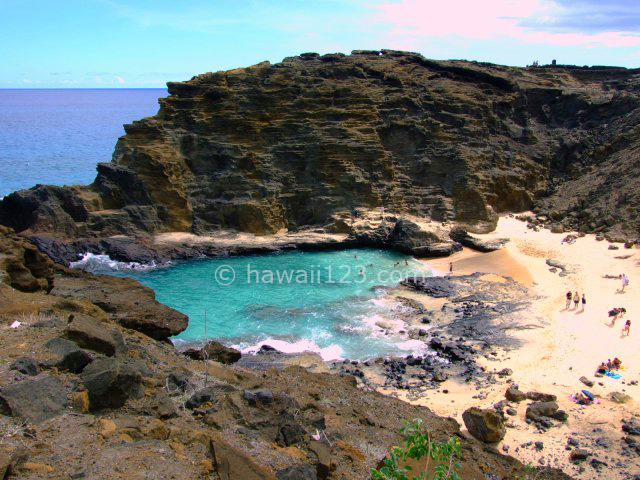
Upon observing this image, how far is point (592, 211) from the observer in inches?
1490

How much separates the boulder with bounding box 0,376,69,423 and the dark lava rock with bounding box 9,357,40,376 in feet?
1.77

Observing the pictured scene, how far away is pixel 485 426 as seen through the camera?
14.9 metres

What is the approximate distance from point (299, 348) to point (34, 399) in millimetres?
16552

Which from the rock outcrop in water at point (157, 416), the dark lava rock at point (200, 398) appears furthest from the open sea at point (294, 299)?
the dark lava rock at point (200, 398)

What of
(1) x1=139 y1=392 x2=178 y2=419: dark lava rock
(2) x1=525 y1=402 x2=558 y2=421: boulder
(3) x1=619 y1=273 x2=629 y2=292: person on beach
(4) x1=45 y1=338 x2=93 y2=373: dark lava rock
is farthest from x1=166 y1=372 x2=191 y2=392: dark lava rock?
(3) x1=619 y1=273 x2=629 y2=292: person on beach

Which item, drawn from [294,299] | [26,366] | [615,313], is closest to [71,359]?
[26,366]

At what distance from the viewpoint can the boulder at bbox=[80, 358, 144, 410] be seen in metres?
8.21

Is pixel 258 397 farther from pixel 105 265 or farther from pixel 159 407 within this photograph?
pixel 105 265

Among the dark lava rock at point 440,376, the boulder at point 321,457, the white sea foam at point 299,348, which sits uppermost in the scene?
the boulder at point 321,457

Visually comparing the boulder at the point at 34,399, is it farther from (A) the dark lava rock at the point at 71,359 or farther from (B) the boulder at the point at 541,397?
(B) the boulder at the point at 541,397

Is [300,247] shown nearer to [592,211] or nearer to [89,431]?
[592,211]

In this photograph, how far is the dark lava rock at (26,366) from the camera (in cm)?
844

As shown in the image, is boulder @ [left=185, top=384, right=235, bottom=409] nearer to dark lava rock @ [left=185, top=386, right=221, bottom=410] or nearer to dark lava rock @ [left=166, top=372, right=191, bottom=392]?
dark lava rock @ [left=185, top=386, right=221, bottom=410]

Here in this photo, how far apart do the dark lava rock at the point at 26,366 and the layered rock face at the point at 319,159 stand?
2990 cm
